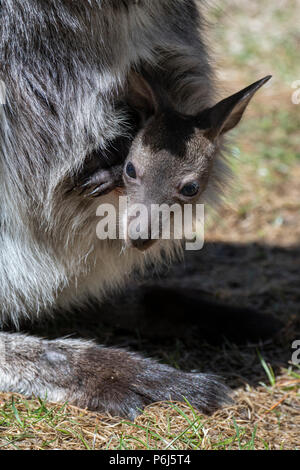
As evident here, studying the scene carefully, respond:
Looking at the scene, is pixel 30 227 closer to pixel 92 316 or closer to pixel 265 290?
pixel 92 316

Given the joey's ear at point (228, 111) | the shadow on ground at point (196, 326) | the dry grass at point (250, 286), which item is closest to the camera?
the dry grass at point (250, 286)

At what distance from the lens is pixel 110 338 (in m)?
3.23

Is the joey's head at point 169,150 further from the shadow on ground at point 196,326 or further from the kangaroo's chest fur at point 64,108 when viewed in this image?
Answer: the shadow on ground at point 196,326

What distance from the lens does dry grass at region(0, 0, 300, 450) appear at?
2352mm

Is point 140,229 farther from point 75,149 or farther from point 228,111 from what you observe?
point 228,111

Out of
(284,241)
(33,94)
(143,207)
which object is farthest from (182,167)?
(284,241)

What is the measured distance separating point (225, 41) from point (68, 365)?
194 inches

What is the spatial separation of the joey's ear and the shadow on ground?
3.13 ft

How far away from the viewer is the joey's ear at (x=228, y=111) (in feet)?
8.08

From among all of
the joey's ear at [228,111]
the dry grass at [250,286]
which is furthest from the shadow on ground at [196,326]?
the joey's ear at [228,111]

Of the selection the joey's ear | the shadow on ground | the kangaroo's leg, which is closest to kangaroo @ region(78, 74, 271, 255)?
the joey's ear

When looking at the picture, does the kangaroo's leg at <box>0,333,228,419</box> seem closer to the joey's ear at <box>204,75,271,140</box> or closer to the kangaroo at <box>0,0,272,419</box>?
the kangaroo at <box>0,0,272,419</box>

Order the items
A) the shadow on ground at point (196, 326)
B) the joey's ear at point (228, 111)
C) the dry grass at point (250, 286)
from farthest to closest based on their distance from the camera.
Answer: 1. the shadow on ground at point (196, 326)
2. the joey's ear at point (228, 111)
3. the dry grass at point (250, 286)

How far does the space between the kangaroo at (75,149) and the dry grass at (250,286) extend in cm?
12
